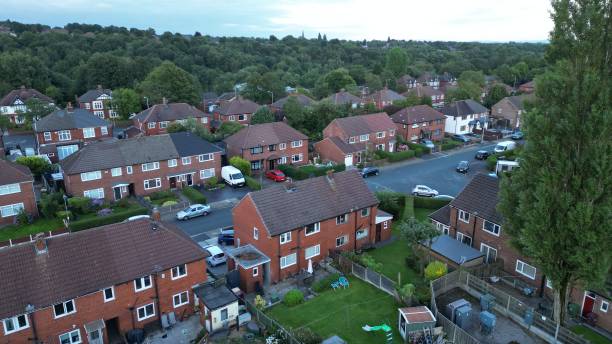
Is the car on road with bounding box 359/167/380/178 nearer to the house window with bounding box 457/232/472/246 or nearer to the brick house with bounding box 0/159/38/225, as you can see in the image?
the house window with bounding box 457/232/472/246

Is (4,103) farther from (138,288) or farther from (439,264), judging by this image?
Answer: (439,264)

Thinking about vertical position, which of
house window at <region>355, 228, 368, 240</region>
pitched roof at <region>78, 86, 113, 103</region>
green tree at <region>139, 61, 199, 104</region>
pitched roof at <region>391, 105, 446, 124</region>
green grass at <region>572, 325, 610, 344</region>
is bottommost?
green grass at <region>572, 325, 610, 344</region>

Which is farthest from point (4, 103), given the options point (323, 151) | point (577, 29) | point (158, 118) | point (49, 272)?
point (577, 29)

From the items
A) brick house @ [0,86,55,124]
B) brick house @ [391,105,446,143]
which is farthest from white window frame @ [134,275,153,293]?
brick house @ [0,86,55,124]

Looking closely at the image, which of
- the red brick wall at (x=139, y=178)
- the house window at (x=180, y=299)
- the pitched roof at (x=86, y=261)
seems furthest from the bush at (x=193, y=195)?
the house window at (x=180, y=299)

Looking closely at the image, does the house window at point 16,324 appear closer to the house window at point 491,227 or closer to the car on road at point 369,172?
the house window at point 491,227

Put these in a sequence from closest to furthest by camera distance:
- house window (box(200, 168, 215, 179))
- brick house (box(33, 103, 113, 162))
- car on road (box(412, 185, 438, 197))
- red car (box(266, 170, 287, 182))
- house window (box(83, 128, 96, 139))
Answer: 1. car on road (box(412, 185, 438, 197))
2. house window (box(200, 168, 215, 179))
3. red car (box(266, 170, 287, 182))
4. brick house (box(33, 103, 113, 162))
5. house window (box(83, 128, 96, 139))

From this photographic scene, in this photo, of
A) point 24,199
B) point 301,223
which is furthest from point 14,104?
point 301,223
